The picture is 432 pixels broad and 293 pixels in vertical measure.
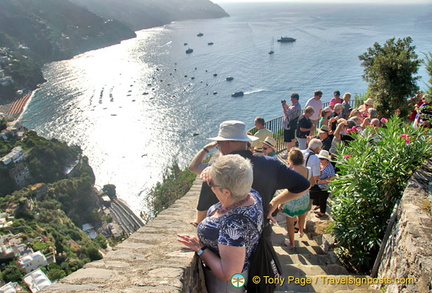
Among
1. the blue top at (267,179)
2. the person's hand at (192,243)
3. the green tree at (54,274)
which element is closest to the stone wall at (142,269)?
the person's hand at (192,243)

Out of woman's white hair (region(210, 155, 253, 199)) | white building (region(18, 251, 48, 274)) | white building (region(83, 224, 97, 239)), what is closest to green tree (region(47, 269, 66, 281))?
white building (region(18, 251, 48, 274))

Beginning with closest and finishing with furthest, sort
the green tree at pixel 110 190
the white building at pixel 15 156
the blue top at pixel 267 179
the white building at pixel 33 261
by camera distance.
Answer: the blue top at pixel 267 179
the white building at pixel 33 261
the green tree at pixel 110 190
the white building at pixel 15 156

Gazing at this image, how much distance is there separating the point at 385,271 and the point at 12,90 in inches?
3816

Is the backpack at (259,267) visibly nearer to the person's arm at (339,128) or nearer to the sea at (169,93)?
the person's arm at (339,128)

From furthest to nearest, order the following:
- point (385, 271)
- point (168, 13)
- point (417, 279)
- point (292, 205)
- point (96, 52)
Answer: point (168, 13)
point (96, 52)
point (292, 205)
point (385, 271)
point (417, 279)

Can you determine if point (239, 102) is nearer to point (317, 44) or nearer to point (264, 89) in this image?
point (264, 89)

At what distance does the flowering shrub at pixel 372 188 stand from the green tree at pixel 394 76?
737 centimetres

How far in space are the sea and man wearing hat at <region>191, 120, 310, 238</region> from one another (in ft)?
138

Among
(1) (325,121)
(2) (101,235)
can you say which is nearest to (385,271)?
(1) (325,121)

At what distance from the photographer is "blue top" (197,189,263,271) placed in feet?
6.99

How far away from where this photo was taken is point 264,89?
60469 millimetres

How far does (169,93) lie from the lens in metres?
68.8

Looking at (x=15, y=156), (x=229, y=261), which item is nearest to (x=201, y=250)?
(x=229, y=261)

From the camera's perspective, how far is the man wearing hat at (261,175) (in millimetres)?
3053
